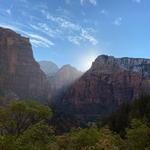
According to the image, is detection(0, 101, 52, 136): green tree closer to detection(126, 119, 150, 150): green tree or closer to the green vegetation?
the green vegetation

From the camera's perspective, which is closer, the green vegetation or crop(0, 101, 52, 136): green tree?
the green vegetation

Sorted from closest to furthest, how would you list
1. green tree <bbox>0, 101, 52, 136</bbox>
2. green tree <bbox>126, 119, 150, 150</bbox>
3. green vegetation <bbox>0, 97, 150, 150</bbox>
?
green vegetation <bbox>0, 97, 150, 150</bbox>
green tree <bbox>0, 101, 52, 136</bbox>
green tree <bbox>126, 119, 150, 150</bbox>

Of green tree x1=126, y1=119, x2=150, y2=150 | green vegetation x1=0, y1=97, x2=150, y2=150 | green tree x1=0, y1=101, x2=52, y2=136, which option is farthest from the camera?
green tree x1=126, y1=119, x2=150, y2=150

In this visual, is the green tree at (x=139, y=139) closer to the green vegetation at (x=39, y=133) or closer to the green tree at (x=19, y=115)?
the green vegetation at (x=39, y=133)

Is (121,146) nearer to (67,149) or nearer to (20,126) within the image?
(67,149)

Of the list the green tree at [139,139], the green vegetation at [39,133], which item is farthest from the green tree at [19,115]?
the green tree at [139,139]

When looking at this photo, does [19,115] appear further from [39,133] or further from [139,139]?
[139,139]

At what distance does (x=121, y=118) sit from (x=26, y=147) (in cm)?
8615

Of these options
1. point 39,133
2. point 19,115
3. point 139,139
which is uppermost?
point 19,115

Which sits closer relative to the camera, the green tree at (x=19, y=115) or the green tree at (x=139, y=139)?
the green tree at (x=19, y=115)

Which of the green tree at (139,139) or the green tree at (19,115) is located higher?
the green tree at (19,115)

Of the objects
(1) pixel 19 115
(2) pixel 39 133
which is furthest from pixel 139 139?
(2) pixel 39 133

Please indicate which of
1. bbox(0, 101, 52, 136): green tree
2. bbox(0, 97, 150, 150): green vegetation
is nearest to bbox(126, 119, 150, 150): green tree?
bbox(0, 97, 150, 150): green vegetation

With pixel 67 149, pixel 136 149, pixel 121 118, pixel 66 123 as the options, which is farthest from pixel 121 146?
pixel 66 123
